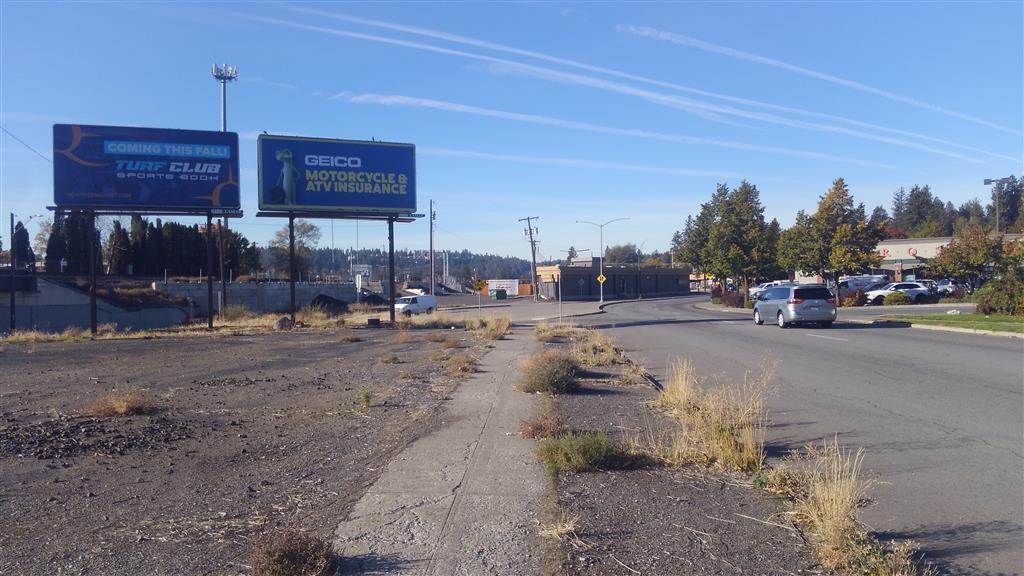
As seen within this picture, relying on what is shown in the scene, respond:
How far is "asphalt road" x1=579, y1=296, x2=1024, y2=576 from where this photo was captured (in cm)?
620

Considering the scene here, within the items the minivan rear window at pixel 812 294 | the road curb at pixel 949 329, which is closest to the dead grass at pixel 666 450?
the road curb at pixel 949 329

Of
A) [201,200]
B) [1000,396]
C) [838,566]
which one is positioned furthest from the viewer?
[201,200]

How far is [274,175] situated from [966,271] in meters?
41.1

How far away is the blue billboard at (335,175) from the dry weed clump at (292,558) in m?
33.7

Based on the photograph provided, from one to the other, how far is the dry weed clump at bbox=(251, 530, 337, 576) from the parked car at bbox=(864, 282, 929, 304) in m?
54.3

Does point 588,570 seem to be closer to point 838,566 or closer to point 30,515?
point 838,566

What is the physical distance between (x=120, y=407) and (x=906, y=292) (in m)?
52.6

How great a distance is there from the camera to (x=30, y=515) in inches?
259

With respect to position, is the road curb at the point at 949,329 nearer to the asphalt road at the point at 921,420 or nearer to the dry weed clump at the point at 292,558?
the asphalt road at the point at 921,420

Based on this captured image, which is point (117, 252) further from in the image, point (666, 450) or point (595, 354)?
point (666, 450)

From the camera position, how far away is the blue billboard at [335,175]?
37.2 metres

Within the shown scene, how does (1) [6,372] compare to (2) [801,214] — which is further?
(2) [801,214]

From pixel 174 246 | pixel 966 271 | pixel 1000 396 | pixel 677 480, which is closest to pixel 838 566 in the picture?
pixel 677 480

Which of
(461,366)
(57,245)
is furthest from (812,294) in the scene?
(57,245)
